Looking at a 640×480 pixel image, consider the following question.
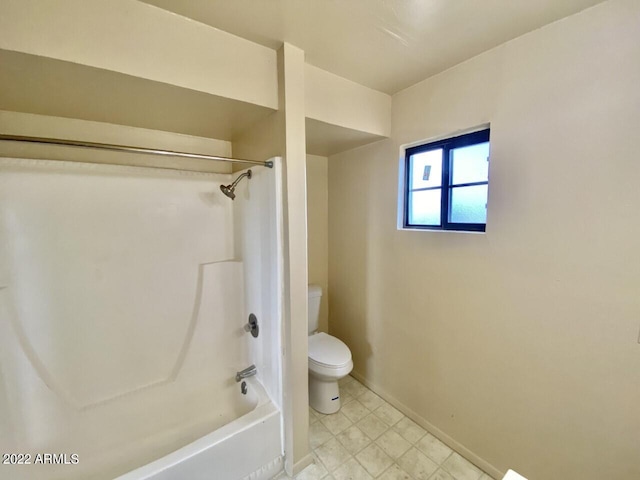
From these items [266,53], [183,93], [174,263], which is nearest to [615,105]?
[266,53]

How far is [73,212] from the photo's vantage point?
142 centimetres

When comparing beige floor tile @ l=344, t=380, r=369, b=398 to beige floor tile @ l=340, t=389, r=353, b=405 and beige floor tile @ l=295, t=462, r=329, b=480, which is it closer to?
beige floor tile @ l=340, t=389, r=353, b=405

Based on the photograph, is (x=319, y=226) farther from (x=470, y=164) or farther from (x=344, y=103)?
(x=470, y=164)

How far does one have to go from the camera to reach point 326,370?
1.79 meters

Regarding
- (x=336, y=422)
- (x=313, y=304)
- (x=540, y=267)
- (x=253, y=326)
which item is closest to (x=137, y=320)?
(x=253, y=326)

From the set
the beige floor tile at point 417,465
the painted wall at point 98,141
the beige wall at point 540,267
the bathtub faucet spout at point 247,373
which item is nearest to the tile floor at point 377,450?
the beige floor tile at point 417,465

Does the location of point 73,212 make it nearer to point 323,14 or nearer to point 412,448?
point 323,14

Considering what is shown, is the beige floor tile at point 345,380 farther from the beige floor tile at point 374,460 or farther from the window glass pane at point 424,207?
the window glass pane at point 424,207

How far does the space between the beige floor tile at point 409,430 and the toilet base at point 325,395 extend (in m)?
0.44

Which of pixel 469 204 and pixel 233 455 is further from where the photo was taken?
pixel 469 204

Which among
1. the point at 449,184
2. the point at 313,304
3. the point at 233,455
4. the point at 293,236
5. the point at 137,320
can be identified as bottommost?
the point at 233,455

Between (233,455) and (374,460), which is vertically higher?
(233,455)

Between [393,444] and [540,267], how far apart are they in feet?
4.50

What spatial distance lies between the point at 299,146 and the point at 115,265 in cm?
130
